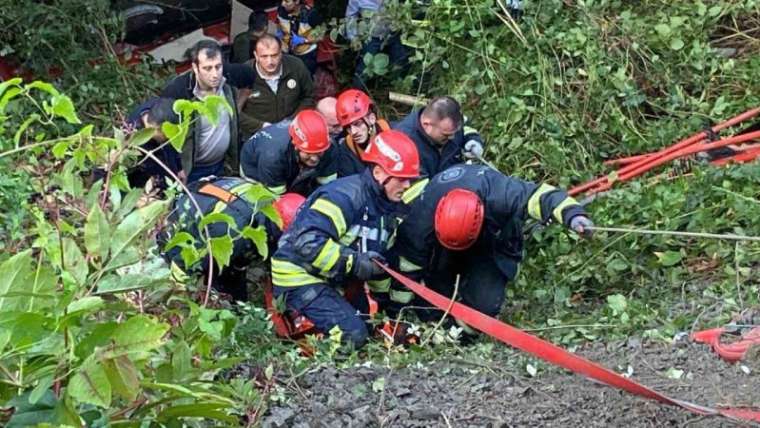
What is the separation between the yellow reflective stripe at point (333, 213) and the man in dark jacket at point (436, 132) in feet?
2.84

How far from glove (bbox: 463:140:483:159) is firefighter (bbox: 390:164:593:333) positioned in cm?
91

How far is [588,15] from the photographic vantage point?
8320 mm

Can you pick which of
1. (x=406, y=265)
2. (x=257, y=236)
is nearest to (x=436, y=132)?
(x=406, y=265)

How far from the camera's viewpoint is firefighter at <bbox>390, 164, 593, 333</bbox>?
6.00m

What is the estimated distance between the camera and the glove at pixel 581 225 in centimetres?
583

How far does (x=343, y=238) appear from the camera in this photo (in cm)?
612

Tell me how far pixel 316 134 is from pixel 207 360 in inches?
133

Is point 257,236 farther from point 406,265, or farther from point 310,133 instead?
point 310,133

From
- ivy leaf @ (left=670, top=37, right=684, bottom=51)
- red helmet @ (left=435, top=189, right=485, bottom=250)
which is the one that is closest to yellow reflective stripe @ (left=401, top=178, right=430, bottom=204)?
red helmet @ (left=435, top=189, right=485, bottom=250)

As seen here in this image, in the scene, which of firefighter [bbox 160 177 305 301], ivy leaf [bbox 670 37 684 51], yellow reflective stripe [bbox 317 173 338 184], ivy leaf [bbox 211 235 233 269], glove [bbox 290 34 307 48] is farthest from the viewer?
glove [bbox 290 34 307 48]

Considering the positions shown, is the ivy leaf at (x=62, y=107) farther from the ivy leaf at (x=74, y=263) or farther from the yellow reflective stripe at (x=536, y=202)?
the yellow reflective stripe at (x=536, y=202)

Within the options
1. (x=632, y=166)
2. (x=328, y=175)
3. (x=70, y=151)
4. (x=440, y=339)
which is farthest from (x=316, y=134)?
(x=70, y=151)

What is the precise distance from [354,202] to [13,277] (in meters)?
3.48

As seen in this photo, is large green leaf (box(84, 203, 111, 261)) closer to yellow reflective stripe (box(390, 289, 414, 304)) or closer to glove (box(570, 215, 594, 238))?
glove (box(570, 215, 594, 238))
